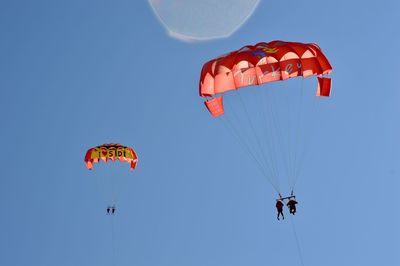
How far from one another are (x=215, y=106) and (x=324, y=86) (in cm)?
525

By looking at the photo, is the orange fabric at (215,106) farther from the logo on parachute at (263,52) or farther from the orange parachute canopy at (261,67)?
the logo on parachute at (263,52)

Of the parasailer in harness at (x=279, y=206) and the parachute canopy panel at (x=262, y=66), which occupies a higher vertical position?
the parachute canopy panel at (x=262, y=66)

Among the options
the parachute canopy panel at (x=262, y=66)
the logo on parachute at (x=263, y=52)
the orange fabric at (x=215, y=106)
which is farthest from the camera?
the orange fabric at (x=215, y=106)

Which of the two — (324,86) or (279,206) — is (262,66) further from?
(279,206)

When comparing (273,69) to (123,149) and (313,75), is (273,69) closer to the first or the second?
(313,75)

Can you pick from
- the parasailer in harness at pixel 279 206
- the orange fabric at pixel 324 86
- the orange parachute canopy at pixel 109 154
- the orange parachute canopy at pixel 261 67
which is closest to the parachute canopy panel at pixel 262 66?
the orange parachute canopy at pixel 261 67

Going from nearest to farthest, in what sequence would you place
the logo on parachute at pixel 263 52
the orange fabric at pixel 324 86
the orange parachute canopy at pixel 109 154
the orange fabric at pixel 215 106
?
the logo on parachute at pixel 263 52 < the orange fabric at pixel 215 106 < the orange fabric at pixel 324 86 < the orange parachute canopy at pixel 109 154

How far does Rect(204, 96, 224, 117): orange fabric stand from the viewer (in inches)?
1126

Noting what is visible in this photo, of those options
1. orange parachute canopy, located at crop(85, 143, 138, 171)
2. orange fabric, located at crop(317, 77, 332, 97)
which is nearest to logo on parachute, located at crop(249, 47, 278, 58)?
orange fabric, located at crop(317, 77, 332, 97)

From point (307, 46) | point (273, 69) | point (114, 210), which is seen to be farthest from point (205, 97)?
point (114, 210)

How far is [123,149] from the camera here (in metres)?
42.8

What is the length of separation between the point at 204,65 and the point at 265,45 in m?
3.04

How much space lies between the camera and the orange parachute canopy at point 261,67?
2755 cm

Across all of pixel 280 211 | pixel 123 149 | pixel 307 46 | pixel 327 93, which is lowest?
pixel 280 211
